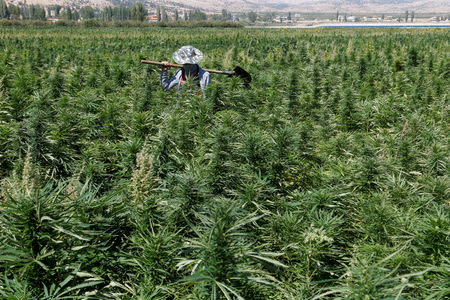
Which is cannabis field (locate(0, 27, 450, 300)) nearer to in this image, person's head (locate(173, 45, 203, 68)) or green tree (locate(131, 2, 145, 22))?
person's head (locate(173, 45, 203, 68))

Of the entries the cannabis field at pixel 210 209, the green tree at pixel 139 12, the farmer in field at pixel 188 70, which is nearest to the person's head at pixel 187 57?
the farmer in field at pixel 188 70

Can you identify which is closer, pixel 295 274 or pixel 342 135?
pixel 295 274

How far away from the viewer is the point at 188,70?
6.64 meters

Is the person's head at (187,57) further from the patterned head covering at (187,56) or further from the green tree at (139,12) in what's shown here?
the green tree at (139,12)

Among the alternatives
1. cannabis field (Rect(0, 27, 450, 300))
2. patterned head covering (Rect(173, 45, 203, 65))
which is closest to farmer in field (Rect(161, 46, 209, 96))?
patterned head covering (Rect(173, 45, 203, 65))

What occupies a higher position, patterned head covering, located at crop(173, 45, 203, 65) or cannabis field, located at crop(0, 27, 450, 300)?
patterned head covering, located at crop(173, 45, 203, 65)

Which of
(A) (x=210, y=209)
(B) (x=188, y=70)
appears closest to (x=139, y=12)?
(B) (x=188, y=70)

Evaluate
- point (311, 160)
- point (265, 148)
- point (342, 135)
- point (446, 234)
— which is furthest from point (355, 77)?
point (446, 234)

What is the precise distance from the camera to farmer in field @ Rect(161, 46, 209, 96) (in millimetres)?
6449

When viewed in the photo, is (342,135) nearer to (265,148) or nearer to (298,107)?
(265,148)

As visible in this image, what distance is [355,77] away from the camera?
9664 mm

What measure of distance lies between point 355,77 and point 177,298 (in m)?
9.07

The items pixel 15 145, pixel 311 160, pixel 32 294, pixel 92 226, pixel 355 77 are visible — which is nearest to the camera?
pixel 32 294

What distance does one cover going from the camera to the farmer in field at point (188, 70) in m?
6.45
